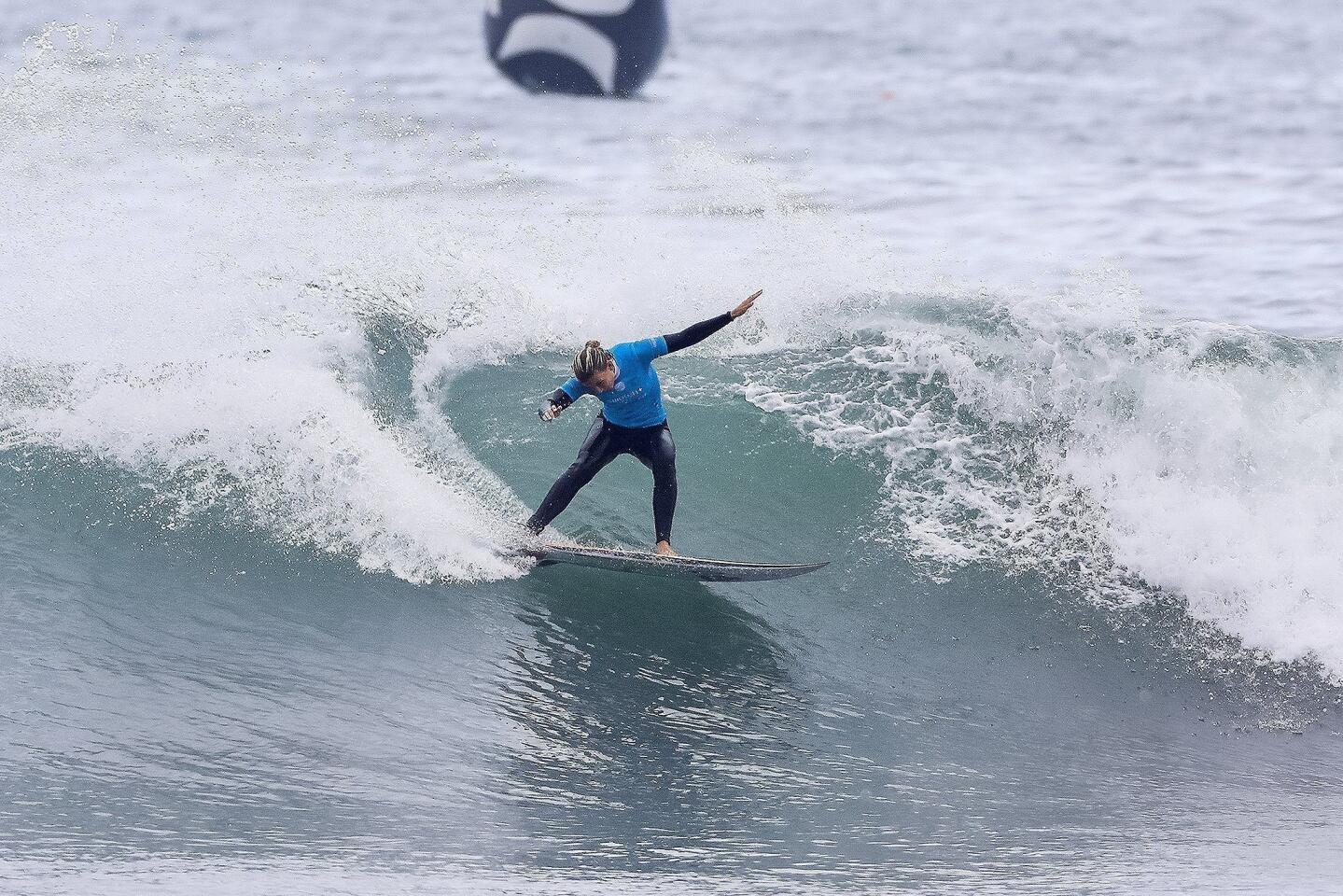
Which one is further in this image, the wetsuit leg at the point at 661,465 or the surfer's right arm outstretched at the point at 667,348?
the wetsuit leg at the point at 661,465

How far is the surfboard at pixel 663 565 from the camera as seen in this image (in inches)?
284

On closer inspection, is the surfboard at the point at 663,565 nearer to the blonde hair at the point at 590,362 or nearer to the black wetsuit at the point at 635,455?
the black wetsuit at the point at 635,455

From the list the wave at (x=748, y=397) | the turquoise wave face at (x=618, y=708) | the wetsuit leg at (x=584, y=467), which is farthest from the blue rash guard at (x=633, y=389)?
the wave at (x=748, y=397)

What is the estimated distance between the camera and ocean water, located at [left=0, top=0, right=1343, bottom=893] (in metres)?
5.40

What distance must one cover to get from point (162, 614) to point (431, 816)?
8.34ft

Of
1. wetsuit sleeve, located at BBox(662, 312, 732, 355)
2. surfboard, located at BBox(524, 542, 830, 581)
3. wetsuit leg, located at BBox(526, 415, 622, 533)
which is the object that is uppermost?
wetsuit sleeve, located at BBox(662, 312, 732, 355)

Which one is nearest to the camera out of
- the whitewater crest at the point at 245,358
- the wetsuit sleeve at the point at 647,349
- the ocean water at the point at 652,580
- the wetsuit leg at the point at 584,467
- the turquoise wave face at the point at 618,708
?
the turquoise wave face at the point at 618,708

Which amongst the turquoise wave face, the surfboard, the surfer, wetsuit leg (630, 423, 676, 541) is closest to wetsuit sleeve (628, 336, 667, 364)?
the surfer

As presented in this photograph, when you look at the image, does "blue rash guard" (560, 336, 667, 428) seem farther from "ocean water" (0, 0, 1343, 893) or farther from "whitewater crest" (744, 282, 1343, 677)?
"whitewater crest" (744, 282, 1343, 677)

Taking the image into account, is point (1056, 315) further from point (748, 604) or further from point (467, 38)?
point (467, 38)

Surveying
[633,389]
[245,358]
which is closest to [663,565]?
[633,389]

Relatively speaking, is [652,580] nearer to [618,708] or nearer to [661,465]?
[661,465]

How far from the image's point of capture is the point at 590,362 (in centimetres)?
677

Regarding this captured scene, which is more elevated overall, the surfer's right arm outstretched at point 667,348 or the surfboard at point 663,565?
the surfer's right arm outstretched at point 667,348
